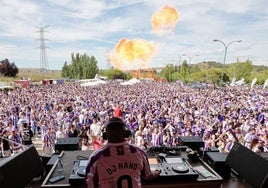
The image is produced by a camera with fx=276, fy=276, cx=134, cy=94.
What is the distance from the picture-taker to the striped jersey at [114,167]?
2021 mm

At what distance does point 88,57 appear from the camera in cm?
6712

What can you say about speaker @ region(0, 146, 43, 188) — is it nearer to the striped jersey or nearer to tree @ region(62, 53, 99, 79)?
the striped jersey

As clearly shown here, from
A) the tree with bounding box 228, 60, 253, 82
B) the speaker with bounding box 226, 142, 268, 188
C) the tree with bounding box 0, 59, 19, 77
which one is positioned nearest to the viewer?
the speaker with bounding box 226, 142, 268, 188

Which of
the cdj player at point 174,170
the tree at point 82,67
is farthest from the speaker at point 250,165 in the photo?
the tree at point 82,67

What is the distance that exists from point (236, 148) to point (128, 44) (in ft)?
166

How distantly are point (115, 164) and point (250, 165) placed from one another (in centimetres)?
162

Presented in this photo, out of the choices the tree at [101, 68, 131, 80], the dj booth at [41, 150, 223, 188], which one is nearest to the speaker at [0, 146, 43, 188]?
the dj booth at [41, 150, 223, 188]

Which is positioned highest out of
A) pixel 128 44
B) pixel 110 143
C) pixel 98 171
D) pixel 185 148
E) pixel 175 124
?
pixel 128 44

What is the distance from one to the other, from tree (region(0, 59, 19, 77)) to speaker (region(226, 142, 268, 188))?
210ft

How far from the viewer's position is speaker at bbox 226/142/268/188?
8.65 feet

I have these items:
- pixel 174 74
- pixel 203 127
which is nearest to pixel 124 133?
pixel 203 127

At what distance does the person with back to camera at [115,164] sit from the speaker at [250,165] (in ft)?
4.32

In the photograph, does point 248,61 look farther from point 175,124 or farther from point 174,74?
point 175,124

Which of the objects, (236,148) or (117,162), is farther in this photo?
(236,148)
